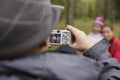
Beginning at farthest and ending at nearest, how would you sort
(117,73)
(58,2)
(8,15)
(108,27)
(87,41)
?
(108,27), (58,2), (87,41), (117,73), (8,15)

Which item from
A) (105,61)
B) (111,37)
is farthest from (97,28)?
(105,61)

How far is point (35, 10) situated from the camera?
1.23 metres

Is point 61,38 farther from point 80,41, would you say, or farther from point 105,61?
point 105,61

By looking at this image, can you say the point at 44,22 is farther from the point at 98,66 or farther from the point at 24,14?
the point at 98,66

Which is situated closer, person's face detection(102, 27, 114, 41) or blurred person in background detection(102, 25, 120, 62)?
blurred person in background detection(102, 25, 120, 62)

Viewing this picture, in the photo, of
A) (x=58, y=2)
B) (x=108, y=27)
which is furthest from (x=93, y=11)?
(x=58, y=2)

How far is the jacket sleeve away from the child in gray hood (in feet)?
0.63

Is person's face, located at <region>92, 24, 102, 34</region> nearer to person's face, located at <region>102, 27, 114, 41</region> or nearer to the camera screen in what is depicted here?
person's face, located at <region>102, 27, 114, 41</region>

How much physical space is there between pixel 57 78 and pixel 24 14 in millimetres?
201

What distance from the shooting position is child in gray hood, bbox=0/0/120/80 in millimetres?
1203

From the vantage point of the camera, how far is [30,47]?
4.04ft

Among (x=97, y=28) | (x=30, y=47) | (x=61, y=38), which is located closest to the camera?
(x=30, y=47)

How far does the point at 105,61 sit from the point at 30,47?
1.31 ft

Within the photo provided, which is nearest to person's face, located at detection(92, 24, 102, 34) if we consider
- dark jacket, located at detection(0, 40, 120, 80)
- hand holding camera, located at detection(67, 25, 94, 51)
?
hand holding camera, located at detection(67, 25, 94, 51)
